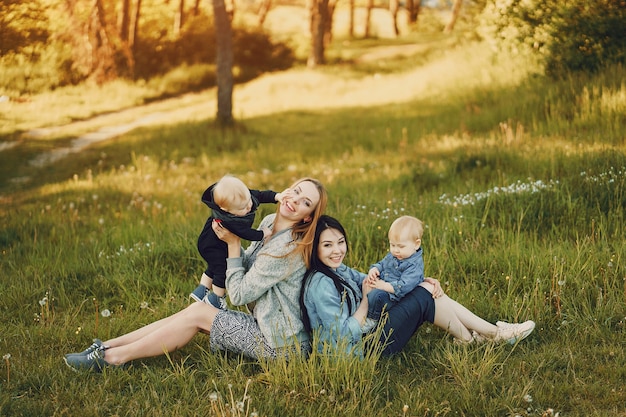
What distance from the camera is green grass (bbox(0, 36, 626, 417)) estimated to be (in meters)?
4.05

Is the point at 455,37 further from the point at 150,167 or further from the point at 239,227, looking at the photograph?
the point at 239,227

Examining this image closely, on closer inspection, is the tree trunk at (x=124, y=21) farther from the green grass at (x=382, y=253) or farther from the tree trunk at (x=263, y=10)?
the green grass at (x=382, y=253)

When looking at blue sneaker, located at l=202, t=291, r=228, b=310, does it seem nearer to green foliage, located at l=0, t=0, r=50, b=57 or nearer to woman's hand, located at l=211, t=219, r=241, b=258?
woman's hand, located at l=211, t=219, r=241, b=258

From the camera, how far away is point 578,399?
13.1ft

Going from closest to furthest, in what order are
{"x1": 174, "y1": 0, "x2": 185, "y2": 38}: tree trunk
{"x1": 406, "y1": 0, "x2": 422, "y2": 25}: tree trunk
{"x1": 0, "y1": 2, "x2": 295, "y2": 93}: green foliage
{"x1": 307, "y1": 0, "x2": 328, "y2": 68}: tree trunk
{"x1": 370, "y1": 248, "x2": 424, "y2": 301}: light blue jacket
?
{"x1": 370, "y1": 248, "x2": 424, "y2": 301}: light blue jacket
{"x1": 0, "y1": 2, "x2": 295, "y2": 93}: green foliage
{"x1": 174, "y1": 0, "x2": 185, "y2": 38}: tree trunk
{"x1": 307, "y1": 0, "x2": 328, "y2": 68}: tree trunk
{"x1": 406, "y1": 0, "x2": 422, "y2": 25}: tree trunk

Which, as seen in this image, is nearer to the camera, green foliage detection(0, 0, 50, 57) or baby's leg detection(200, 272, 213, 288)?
baby's leg detection(200, 272, 213, 288)

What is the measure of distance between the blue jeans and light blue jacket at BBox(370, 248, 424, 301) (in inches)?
2.1

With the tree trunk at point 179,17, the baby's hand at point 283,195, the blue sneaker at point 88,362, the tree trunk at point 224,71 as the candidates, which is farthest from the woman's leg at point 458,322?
the tree trunk at point 179,17

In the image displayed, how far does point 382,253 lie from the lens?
628cm

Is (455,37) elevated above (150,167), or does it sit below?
above

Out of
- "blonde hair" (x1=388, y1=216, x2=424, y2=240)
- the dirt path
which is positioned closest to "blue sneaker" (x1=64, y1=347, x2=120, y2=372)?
"blonde hair" (x1=388, y1=216, x2=424, y2=240)

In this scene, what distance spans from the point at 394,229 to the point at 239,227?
1.01 m

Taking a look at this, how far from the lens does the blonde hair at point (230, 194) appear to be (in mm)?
4188

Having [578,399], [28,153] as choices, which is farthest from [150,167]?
[578,399]
